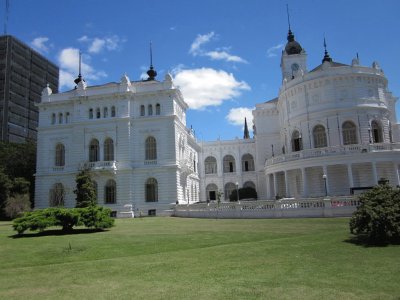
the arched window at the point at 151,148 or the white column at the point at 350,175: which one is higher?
the arched window at the point at 151,148

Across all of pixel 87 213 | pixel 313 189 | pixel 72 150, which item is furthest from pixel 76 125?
pixel 313 189

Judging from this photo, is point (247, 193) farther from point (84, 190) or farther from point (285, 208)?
point (285, 208)

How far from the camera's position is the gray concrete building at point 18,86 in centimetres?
8244

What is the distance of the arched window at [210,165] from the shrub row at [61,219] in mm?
45907

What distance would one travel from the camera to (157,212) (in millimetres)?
41594

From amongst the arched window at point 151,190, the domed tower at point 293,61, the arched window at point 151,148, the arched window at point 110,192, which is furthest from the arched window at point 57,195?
the domed tower at point 293,61

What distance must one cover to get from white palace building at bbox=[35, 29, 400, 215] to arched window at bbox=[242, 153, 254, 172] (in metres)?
18.5

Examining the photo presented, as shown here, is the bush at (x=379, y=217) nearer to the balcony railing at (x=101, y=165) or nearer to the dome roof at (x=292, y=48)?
the balcony railing at (x=101, y=165)

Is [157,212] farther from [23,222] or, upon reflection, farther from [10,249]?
[10,249]

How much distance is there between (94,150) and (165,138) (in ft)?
30.3

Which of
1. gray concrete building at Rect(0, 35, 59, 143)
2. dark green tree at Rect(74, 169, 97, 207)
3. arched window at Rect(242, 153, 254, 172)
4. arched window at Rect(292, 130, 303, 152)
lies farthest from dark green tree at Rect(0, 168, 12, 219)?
gray concrete building at Rect(0, 35, 59, 143)

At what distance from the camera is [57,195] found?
146 feet

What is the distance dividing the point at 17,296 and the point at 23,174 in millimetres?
45657

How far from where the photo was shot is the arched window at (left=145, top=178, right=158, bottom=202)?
42.5 metres
